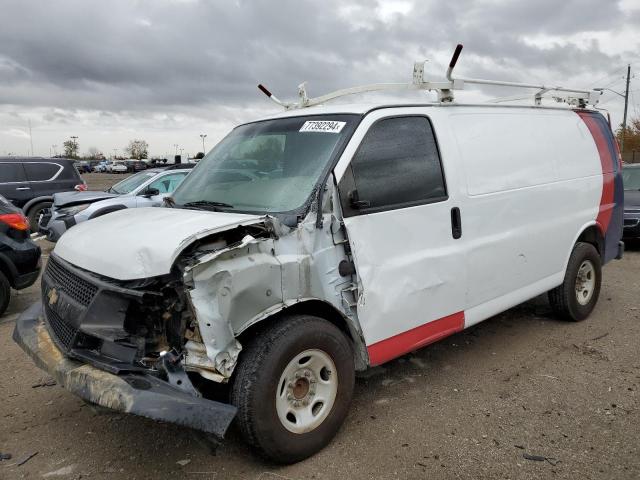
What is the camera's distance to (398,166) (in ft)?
11.7

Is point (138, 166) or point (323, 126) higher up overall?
point (323, 126)

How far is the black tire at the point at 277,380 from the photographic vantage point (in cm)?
273

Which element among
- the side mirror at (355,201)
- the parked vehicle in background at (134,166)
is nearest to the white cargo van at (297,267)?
the side mirror at (355,201)

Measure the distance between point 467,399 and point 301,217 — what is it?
1915mm

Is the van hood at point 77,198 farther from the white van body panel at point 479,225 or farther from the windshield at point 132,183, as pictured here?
the white van body panel at point 479,225

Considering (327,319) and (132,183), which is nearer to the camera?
(327,319)

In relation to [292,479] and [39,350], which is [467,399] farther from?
[39,350]

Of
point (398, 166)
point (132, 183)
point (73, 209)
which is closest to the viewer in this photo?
point (398, 166)

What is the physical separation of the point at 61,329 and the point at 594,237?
5.10 m

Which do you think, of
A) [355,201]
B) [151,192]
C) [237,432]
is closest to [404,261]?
[355,201]

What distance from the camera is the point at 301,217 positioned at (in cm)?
306

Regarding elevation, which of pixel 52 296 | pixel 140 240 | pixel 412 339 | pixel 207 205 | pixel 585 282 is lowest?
pixel 585 282

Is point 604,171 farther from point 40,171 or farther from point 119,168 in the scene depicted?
point 119,168

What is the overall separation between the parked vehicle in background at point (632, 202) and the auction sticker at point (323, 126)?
805 centimetres
